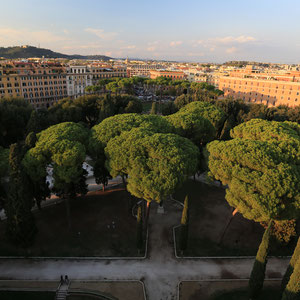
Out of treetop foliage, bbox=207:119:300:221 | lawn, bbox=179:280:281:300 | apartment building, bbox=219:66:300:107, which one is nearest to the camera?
treetop foliage, bbox=207:119:300:221

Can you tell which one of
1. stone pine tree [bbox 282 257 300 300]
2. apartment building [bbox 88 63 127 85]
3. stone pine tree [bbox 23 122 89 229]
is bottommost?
stone pine tree [bbox 282 257 300 300]

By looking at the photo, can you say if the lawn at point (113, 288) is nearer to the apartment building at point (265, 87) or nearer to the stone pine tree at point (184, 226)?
the stone pine tree at point (184, 226)

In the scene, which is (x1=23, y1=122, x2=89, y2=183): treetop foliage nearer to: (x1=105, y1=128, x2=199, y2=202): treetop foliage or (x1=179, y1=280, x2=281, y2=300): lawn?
(x1=105, y1=128, x2=199, y2=202): treetop foliage

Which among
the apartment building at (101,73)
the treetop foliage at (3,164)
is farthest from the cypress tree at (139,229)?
the apartment building at (101,73)

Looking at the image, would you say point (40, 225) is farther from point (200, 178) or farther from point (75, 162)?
point (200, 178)

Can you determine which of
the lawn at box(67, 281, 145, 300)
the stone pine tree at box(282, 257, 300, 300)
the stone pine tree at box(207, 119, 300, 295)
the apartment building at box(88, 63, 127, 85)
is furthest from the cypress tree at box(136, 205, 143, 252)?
the apartment building at box(88, 63, 127, 85)

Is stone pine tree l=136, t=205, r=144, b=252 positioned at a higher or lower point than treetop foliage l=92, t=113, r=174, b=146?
lower
